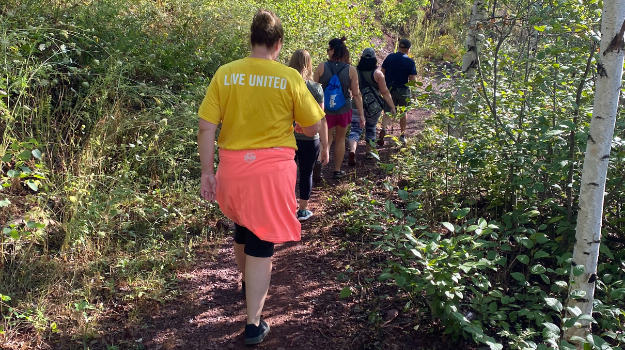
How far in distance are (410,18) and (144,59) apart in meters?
12.5

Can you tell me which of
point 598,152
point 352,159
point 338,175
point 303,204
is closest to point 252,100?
point 598,152

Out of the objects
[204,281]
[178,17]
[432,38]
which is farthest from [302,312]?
[432,38]

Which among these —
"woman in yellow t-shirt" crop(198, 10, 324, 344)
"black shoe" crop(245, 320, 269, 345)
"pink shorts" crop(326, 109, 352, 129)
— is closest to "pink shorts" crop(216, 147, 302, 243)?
"woman in yellow t-shirt" crop(198, 10, 324, 344)

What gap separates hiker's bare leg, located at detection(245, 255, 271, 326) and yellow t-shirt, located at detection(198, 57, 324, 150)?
0.73 meters

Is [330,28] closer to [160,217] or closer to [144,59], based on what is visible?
[144,59]

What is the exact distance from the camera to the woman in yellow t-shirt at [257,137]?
113 inches

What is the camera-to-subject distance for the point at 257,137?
2896 millimetres

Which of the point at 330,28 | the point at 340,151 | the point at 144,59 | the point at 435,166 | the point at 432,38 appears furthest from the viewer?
the point at 432,38

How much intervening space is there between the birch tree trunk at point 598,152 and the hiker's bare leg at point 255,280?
179cm

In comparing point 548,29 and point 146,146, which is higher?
point 548,29

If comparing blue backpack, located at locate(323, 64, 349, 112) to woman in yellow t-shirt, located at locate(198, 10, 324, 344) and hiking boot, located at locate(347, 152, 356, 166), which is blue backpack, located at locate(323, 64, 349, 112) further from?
woman in yellow t-shirt, located at locate(198, 10, 324, 344)

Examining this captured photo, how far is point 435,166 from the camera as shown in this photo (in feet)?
16.0

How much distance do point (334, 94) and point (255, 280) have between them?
3254mm

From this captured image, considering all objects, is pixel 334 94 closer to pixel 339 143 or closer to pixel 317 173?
pixel 339 143
